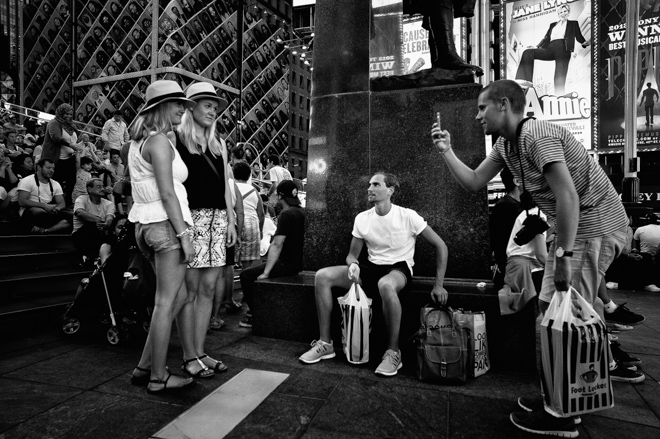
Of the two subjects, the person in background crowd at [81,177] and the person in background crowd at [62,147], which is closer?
the person in background crowd at [62,147]

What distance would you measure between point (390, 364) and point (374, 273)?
0.84 meters

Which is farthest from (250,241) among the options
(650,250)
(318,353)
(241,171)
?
(650,250)

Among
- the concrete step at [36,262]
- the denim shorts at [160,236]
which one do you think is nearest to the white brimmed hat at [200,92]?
the denim shorts at [160,236]

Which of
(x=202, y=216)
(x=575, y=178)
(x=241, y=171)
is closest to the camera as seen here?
(x=575, y=178)

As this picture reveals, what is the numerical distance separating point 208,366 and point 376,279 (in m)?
1.64

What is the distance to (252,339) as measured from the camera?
4680 millimetres

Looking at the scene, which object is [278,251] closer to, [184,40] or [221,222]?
[221,222]

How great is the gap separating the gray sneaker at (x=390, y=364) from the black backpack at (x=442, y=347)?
→ 21 centimetres

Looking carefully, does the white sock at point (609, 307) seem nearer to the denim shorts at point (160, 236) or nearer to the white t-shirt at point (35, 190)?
the denim shorts at point (160, 236)

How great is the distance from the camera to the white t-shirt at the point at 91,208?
6.42 m

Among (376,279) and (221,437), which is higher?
(376,279)

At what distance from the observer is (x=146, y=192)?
3.14 m

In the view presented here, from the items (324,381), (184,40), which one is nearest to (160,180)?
(324,381)

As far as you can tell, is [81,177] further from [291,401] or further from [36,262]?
[291,401]
